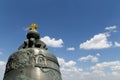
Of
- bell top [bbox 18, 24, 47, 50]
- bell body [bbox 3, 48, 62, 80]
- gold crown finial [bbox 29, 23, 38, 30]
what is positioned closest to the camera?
bell body [bbox 3, 48, 62, 80]

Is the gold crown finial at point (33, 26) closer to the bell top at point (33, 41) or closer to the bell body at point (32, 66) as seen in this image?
the bell top at point (33, 41)

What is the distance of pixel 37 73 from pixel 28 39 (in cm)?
127

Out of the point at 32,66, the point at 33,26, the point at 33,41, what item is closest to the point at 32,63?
the point at 32,66

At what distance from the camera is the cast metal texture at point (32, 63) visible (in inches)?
299

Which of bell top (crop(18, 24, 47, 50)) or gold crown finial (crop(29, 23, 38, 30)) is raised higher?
gold crown finial (crop(29, 23, 38, 30))

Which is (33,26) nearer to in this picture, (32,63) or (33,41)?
(33,41)

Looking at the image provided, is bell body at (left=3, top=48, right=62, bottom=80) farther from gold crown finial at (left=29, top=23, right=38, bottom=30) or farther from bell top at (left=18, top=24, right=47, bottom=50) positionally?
gold crown finial at (left=29, top=23, right=38, bottom=30)

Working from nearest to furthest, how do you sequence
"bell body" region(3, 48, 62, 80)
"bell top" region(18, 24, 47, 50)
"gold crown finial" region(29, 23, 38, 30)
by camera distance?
1. "bell body" region(3, 48, 62, 80)
2. "bell top" region(18, 24, 47, 50)
3. "gold crown finial" region(29, 23, 38, 30)

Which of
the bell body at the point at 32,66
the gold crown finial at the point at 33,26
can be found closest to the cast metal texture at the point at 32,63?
the bell body at the point at 32,66

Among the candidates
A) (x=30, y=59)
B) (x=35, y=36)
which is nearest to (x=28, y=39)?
(x=35, y=36)

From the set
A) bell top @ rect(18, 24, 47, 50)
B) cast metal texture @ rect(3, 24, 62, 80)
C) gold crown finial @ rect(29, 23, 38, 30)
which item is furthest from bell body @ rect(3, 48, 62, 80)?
gold crown finial @ rect(29, 23, 38, 30)

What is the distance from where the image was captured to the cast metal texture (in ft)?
24.9

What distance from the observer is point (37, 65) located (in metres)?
7.77

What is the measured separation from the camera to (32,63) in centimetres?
777
